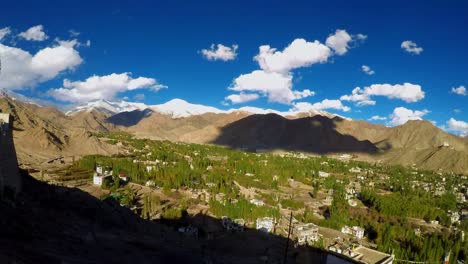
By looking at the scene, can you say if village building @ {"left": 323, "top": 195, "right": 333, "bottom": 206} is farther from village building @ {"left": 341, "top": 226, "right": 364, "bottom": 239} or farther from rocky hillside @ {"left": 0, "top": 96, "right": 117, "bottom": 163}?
rocky hillside @ {"left": 0, "top": 96, "right": 117, "bottom": 163}

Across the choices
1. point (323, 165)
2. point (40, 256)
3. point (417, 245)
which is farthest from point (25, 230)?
point (323, 165)

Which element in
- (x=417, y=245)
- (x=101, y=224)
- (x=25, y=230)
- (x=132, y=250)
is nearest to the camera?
(x=25, y=230)

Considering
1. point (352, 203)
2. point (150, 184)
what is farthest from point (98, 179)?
point (352, 203)

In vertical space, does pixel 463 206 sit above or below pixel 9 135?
below

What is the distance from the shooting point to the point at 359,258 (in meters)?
42.2

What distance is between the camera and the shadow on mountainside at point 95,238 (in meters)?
22.0

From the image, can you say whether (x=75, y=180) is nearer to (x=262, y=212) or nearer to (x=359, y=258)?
(x=262, y=212)

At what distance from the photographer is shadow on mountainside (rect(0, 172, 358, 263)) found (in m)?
22.0

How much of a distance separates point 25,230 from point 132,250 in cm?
833

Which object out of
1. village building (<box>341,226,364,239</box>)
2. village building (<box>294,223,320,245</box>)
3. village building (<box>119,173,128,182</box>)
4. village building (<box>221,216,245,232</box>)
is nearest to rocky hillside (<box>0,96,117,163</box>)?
village building (<box>119,173,128,182</box>)

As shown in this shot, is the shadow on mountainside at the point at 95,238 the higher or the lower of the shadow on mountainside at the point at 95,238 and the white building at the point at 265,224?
the higher

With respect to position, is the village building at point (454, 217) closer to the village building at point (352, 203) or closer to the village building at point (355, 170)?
the village building at point (352, 203)

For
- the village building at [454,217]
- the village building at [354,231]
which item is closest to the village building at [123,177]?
the village building at [354,231]

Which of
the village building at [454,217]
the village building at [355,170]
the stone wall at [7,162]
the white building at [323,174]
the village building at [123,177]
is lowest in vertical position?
the village building at [454,217]
